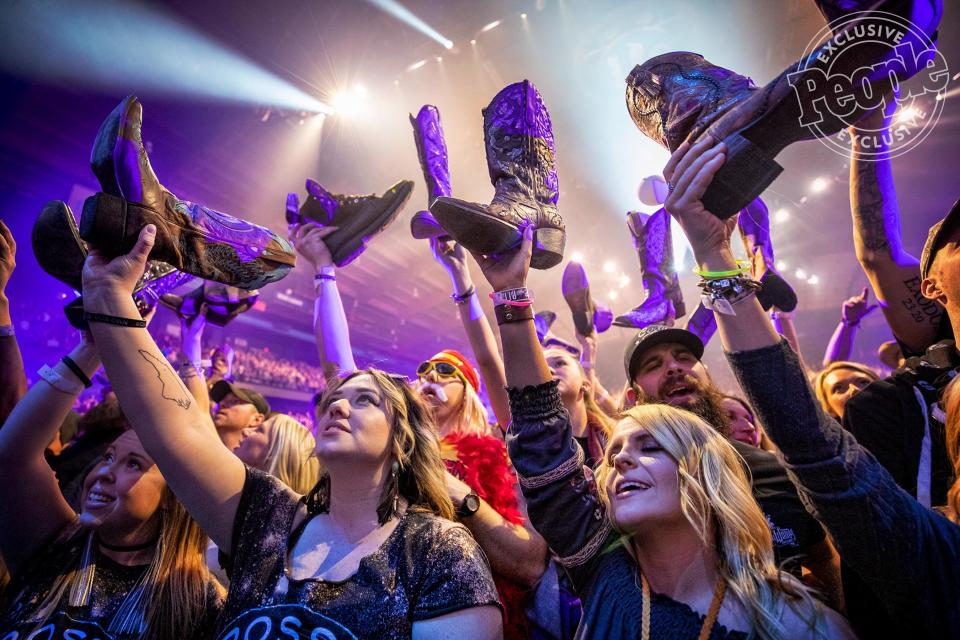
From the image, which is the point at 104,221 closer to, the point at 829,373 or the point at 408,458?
the point at 408,458

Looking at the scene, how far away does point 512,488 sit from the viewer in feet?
6.35

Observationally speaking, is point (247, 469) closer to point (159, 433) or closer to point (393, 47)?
point (159, 433)

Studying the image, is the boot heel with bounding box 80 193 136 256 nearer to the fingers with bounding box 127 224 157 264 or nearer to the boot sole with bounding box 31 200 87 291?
the fingers with bounding box 127 224 157 264

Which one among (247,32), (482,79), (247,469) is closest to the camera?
(247,469)

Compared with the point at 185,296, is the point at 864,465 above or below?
below

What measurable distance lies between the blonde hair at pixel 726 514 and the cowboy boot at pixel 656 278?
4.61ft

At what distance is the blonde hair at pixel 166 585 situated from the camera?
141cm

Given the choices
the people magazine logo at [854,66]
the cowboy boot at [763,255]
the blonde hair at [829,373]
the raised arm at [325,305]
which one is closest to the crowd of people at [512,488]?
the people magazine logo at [854,66]

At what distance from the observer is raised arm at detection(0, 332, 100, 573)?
1.51 metres

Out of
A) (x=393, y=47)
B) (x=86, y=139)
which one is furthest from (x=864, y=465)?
(x=86, y=139)

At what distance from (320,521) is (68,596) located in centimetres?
81

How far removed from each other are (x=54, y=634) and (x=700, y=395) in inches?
94.3

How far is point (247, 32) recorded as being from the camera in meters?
6.02

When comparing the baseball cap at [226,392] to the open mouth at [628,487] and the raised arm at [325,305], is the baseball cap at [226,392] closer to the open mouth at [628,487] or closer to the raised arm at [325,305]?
the raised arm at [325,305]
